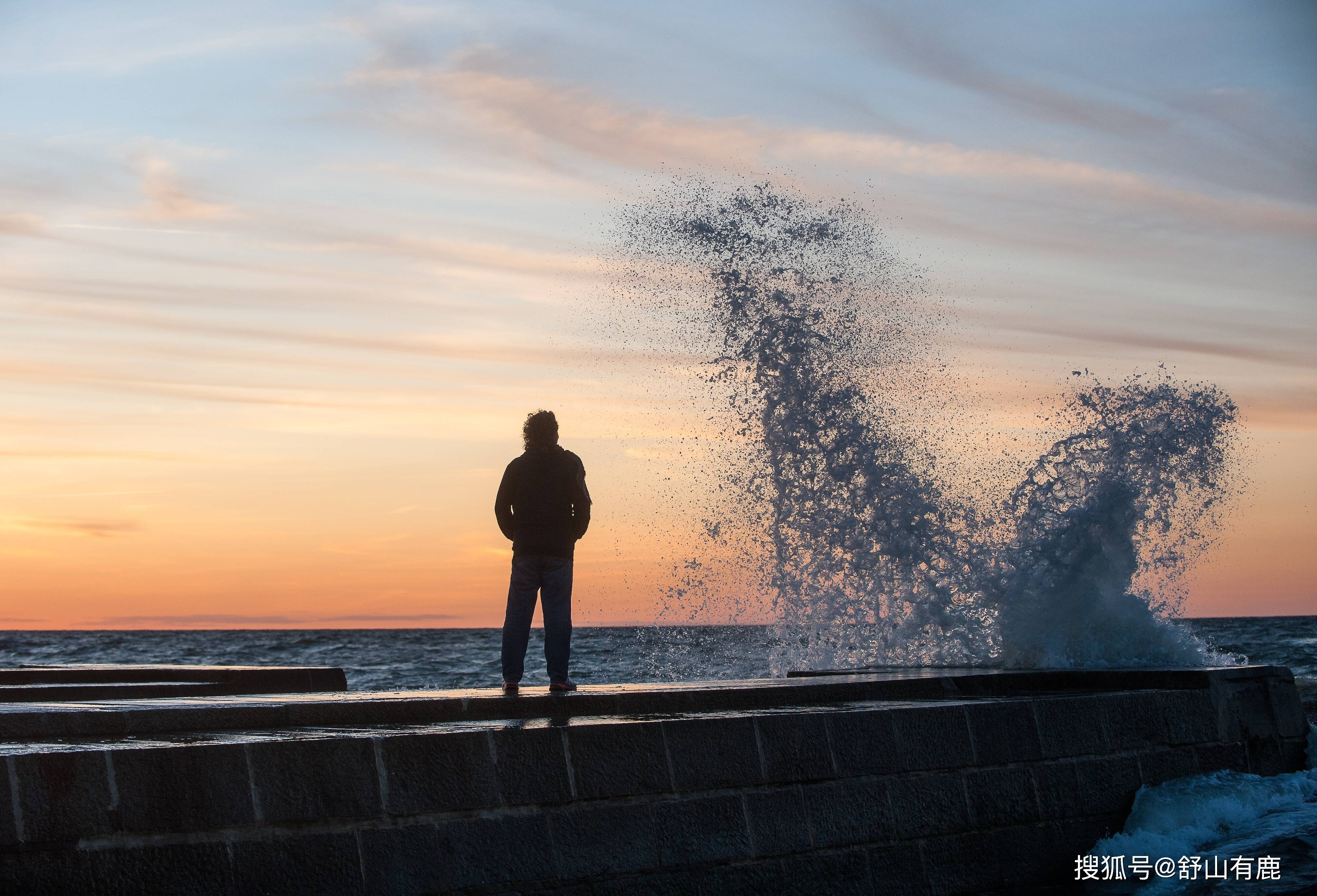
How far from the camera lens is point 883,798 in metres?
4.95

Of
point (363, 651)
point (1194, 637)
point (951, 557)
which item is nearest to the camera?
point (1194, 637)

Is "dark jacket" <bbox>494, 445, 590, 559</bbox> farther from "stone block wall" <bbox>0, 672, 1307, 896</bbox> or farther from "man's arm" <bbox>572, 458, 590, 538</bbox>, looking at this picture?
"stone block wall" <bbox>0, 672, 1307, 896</bbox>

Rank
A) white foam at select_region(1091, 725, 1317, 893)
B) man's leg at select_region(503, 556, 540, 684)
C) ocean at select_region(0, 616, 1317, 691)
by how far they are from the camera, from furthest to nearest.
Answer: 1. ocean at select_region(0, 616, 1317, 691)
2. man's leg at select_region(503, 556, 540, 684)
3. white foam at select_region(1091, 725, 1317, 893)

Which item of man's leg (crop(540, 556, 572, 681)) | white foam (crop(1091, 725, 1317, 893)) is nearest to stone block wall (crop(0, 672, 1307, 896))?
white foam (crop(1091, 725, 1317, 893))

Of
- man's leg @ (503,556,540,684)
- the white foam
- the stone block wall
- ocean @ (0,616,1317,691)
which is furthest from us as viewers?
ocean @ (0,616,1317,691)

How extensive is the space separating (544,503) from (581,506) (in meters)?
0.22

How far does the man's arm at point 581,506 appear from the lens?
6.71 m

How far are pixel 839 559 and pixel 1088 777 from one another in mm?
6286

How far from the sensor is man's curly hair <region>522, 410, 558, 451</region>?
6785 mm

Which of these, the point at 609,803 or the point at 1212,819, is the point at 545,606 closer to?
the point at 609,803

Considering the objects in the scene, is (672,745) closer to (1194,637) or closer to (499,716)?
(499,716)

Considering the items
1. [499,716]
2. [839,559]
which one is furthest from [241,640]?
[499,716]

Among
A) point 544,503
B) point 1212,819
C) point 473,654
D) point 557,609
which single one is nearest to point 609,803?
point 557,609

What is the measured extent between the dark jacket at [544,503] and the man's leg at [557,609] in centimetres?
7
